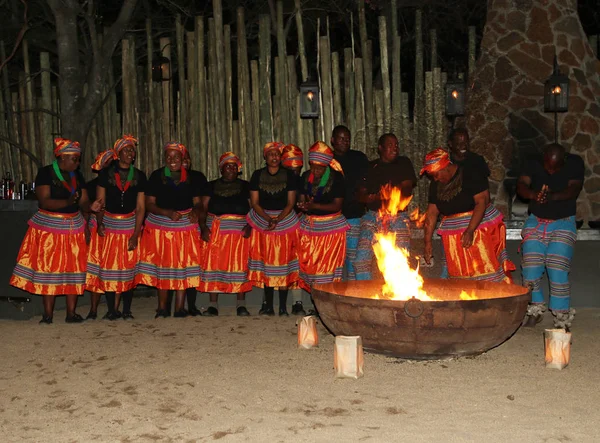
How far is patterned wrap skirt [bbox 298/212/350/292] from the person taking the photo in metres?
7.52

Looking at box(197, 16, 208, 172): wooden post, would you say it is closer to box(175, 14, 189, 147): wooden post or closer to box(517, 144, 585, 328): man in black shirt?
box(175, 14, 189, 147): wooden post

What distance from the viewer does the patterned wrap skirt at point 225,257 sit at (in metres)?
7.82

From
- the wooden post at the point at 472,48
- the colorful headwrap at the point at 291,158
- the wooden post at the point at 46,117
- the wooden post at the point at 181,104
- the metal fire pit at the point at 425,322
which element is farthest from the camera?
the wooden post at the point at 472,48

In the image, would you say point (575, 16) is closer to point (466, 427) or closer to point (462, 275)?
point (462, 275)

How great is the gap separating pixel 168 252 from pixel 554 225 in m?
3.45

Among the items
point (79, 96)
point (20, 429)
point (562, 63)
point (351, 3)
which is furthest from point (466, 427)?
point (351, 3)

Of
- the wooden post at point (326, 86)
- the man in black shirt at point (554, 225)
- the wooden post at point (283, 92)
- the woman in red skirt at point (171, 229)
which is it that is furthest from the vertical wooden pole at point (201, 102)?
the man in black shirt at point (554, 225)

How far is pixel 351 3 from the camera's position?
13.9 m

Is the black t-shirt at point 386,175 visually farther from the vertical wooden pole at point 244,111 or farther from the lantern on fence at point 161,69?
the lantern on fence at point 161,69

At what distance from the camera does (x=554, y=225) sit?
6.79m

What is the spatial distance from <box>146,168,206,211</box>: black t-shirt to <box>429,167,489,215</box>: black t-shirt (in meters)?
2.34

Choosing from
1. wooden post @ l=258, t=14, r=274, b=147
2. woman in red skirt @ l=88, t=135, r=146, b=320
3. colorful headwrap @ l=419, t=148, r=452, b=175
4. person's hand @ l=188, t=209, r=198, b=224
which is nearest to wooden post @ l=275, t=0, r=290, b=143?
wooden post @ l=258, t=14, r=274, b=147

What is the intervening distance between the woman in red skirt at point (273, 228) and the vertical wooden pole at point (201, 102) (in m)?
1.74

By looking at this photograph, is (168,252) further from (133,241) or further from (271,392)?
(271,392)
